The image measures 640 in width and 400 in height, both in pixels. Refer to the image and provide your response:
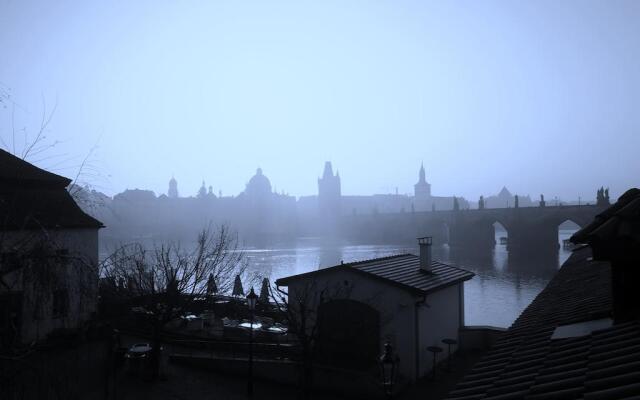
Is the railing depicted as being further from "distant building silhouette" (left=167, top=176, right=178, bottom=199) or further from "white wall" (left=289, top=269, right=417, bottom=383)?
"distant building silhouette" (left=167, top=176, right=178, bottom=199)

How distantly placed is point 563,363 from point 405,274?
12647 millimetres

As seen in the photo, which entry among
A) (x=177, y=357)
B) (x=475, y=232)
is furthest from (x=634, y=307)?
(x=475, y=232)

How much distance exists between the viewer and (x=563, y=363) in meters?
3.73

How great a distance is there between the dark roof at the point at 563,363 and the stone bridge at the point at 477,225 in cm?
6354

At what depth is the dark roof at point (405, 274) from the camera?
15.0m

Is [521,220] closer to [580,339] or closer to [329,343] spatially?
[329,343]

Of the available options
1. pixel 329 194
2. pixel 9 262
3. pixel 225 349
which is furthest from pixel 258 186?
pixel 9 262

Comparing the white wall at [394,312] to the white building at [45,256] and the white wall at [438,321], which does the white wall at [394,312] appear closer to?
A: the white wall at [438,321]

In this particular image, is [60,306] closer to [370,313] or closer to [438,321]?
[370,313]

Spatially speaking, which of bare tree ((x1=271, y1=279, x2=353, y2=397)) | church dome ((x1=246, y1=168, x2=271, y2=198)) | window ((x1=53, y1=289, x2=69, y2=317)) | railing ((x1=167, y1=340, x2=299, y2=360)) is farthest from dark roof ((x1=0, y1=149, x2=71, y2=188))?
church dome ((x1=246, y1=168, x2=271, y2=198))

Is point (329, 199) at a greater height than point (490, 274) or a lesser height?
greater

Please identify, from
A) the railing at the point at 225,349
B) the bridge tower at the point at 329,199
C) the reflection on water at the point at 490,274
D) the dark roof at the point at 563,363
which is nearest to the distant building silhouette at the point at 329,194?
the bridge tower at the point at 329,199

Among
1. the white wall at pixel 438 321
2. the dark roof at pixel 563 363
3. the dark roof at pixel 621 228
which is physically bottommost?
the white wall at pixel 438 321

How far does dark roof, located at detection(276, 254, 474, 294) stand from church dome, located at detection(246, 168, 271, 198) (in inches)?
5390
